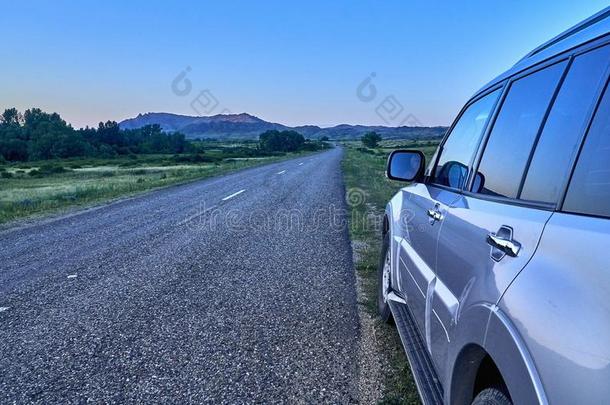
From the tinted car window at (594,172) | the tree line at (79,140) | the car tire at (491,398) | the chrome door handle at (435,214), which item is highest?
the tinted car window at (594,172)

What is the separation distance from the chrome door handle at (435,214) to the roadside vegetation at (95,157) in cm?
1049

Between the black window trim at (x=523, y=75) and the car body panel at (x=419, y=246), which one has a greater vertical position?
the black window trim at (x=523, y=75)

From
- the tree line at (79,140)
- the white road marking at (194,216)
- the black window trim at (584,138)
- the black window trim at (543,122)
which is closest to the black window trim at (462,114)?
the black window trim at (543,122)

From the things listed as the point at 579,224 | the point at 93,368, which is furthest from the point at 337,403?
the point at 579,224

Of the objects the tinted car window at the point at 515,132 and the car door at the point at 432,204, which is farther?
the car door at the point at 432,204

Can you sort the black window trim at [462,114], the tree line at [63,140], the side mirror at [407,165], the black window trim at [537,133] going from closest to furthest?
1. the black window trim at [537,133]
2. the black window trim at [462,114]
3. the side mirror at [407,165]
4. the tree line at [63,140]

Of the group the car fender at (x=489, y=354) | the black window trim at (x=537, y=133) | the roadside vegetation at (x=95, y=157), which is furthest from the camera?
the roadside vegetation at (x=95, y=157)

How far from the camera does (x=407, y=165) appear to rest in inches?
149

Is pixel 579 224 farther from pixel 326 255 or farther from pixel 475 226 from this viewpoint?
pixel 326 255

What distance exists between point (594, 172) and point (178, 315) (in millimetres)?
3827

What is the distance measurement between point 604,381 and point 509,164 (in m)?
1.18

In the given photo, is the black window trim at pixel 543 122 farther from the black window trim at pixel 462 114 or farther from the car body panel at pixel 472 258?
the black window trim at pixel 462 114

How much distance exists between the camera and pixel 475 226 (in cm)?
188

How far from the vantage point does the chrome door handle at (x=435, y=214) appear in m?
2.53
